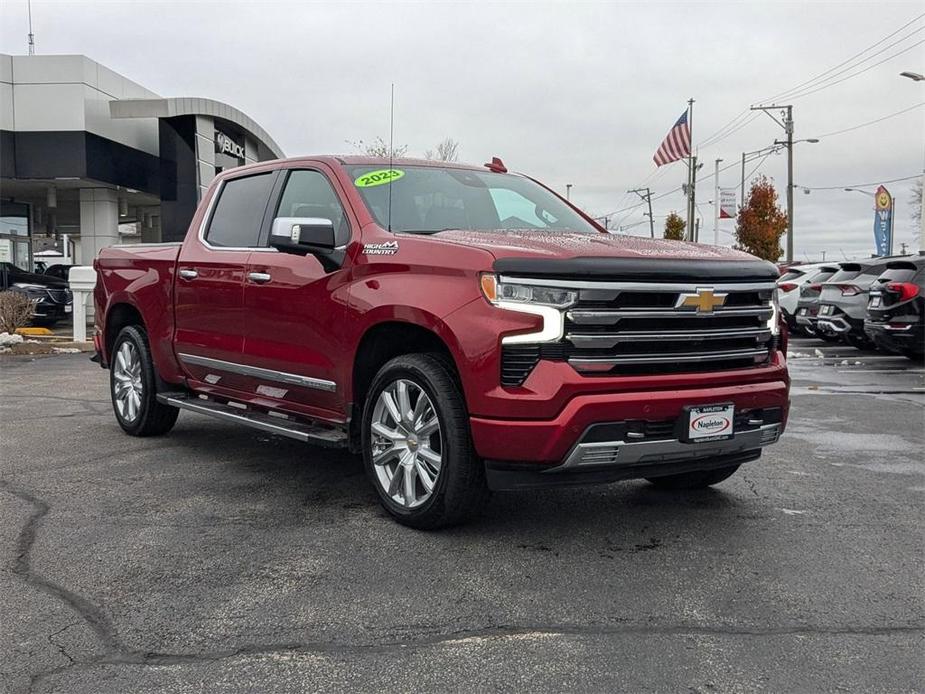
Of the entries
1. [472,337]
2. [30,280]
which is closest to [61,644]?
[472,337]

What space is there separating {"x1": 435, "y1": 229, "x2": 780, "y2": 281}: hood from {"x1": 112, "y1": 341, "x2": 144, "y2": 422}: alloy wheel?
3.42m

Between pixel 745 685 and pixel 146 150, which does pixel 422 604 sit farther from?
pixel 146 150

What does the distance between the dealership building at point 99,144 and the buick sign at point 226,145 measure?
36 millimetres

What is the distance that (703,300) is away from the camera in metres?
4.15

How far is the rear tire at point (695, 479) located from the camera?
5.19m

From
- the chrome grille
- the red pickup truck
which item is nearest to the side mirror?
the red pickup truck

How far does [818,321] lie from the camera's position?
15.5m

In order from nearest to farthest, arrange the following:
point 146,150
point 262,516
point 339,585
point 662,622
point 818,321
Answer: point 662,622, point 339,585, point 262,516, point 818,321, point 146,150

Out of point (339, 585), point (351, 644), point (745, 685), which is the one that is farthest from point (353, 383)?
point (745, 685)

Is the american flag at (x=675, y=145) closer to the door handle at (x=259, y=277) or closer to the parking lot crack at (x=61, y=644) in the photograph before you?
the door handle at (x=259, y=277)

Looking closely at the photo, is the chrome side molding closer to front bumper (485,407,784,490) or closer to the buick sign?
front bumper (485,407,784,490)

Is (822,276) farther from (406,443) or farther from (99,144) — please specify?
(99,144)

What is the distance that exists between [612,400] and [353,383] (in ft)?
5.00

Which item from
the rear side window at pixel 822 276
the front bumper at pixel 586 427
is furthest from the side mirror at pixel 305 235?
the rear side window at pixel 822 276
